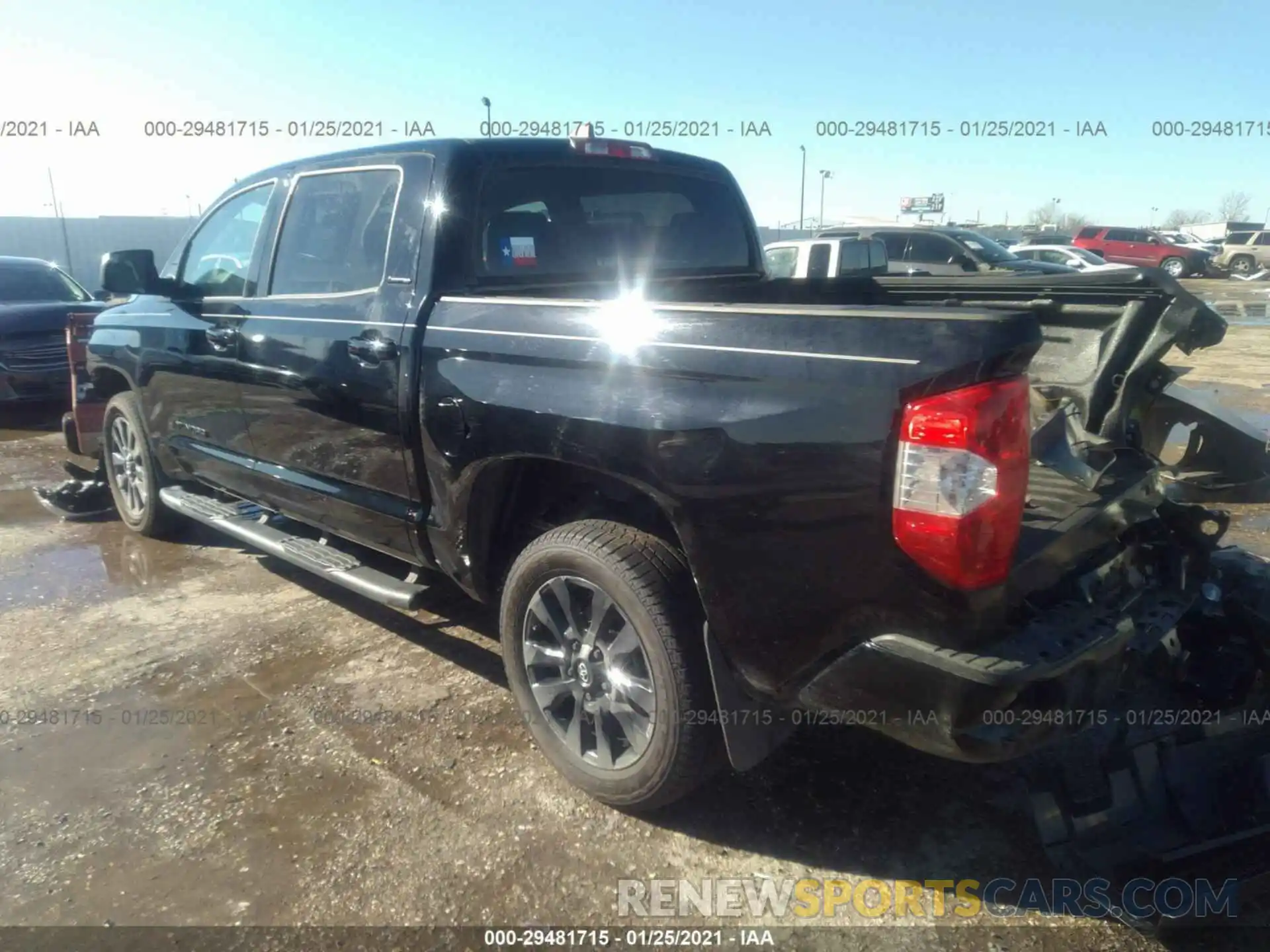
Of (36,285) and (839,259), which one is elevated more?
(839,259)

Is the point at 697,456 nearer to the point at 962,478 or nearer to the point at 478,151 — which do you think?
the point at 962,478

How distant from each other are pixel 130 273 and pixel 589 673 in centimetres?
327

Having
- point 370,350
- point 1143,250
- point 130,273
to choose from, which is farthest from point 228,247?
point 1143,250

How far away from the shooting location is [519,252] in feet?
11.0

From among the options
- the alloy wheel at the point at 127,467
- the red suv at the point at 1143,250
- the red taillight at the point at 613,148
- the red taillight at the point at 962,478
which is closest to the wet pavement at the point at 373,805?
the red taillight at the point at 962,478

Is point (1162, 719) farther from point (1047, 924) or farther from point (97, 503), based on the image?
point (97, 503)

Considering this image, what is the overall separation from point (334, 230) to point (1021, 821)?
3186mm

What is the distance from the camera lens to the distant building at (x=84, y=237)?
26.1m

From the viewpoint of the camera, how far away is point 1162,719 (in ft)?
8.40

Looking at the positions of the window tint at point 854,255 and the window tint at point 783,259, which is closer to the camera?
the window tint at point 854,255

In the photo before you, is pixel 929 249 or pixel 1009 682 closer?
pixel 1009 682

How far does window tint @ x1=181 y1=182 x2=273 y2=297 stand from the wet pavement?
1.59 meters

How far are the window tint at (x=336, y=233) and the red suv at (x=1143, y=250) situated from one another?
105 ft

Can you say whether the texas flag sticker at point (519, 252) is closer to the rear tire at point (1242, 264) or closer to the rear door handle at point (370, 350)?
the rear door handle at point (370, 350)
